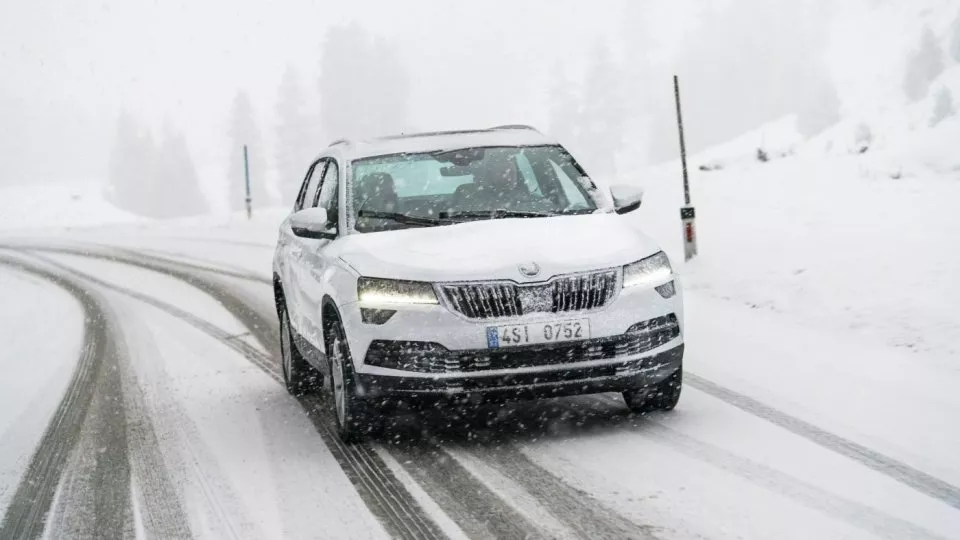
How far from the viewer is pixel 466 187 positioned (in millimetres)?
7129

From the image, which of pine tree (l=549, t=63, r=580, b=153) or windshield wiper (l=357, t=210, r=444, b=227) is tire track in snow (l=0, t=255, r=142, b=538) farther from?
pine tree (l=549, t=63, r=580, b=153)

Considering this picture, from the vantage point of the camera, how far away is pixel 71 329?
1350 cm

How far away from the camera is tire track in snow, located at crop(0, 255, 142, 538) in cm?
515

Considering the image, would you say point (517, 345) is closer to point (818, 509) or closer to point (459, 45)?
point (818, 509)

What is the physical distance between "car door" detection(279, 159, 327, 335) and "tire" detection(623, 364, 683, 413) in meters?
2.33

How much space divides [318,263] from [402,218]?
62cm

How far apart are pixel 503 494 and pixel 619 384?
1.18 meters

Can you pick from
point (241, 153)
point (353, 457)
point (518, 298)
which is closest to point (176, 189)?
point (241, 153)

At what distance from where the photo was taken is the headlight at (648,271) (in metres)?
5.97

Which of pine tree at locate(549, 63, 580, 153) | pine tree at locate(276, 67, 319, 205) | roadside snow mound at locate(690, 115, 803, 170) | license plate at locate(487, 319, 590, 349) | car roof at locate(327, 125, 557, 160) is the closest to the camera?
license plate at locate(487, 319, 590, 349)

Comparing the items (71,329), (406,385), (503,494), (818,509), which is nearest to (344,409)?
(406,385)

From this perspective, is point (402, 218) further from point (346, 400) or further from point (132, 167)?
point (132, 167)

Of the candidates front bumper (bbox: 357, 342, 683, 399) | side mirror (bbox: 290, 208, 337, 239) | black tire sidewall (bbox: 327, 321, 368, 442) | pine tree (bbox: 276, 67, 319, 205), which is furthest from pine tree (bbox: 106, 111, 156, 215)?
front bumper (bbox: 357, 342, 683, 399)

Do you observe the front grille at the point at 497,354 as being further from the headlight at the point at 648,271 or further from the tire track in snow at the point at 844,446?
the tire track in snow at the point at 844,446
